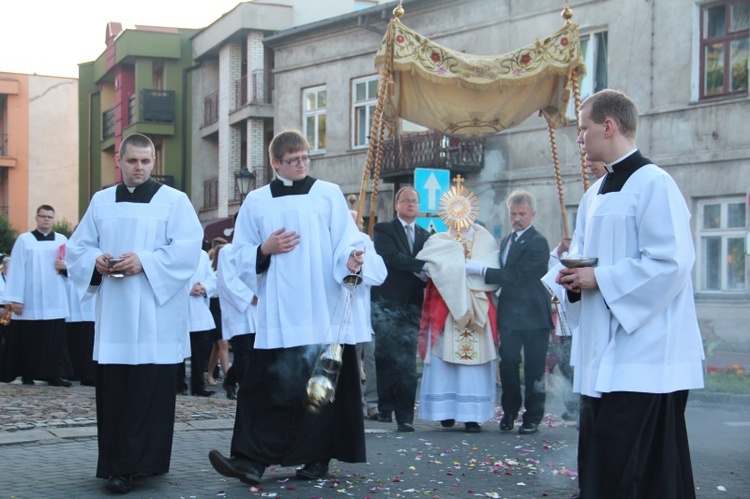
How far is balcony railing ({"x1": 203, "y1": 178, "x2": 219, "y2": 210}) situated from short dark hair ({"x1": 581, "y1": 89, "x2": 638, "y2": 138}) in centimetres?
3273

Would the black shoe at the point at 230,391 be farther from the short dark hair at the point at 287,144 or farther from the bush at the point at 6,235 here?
the bush at the point at 6,235

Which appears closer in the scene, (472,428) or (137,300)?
(137,300)

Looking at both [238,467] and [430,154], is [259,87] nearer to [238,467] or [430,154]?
[430,154]

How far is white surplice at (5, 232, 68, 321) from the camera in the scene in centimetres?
1289

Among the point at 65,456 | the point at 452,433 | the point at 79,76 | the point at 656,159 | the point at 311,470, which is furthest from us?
the point at 79,76

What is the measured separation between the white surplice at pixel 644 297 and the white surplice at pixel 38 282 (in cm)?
908

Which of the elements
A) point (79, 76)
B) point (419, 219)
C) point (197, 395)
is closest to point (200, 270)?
point (197, 395)

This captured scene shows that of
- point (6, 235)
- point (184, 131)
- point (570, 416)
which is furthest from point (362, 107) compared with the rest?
point (570, 416)

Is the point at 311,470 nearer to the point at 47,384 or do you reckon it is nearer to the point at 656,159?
the point at 47,384

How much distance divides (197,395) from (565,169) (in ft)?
35.5

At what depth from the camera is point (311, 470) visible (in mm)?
6656

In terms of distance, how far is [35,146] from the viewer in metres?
48.9

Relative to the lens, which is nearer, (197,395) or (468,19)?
(197,395)

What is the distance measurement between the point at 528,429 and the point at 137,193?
3948 mm
